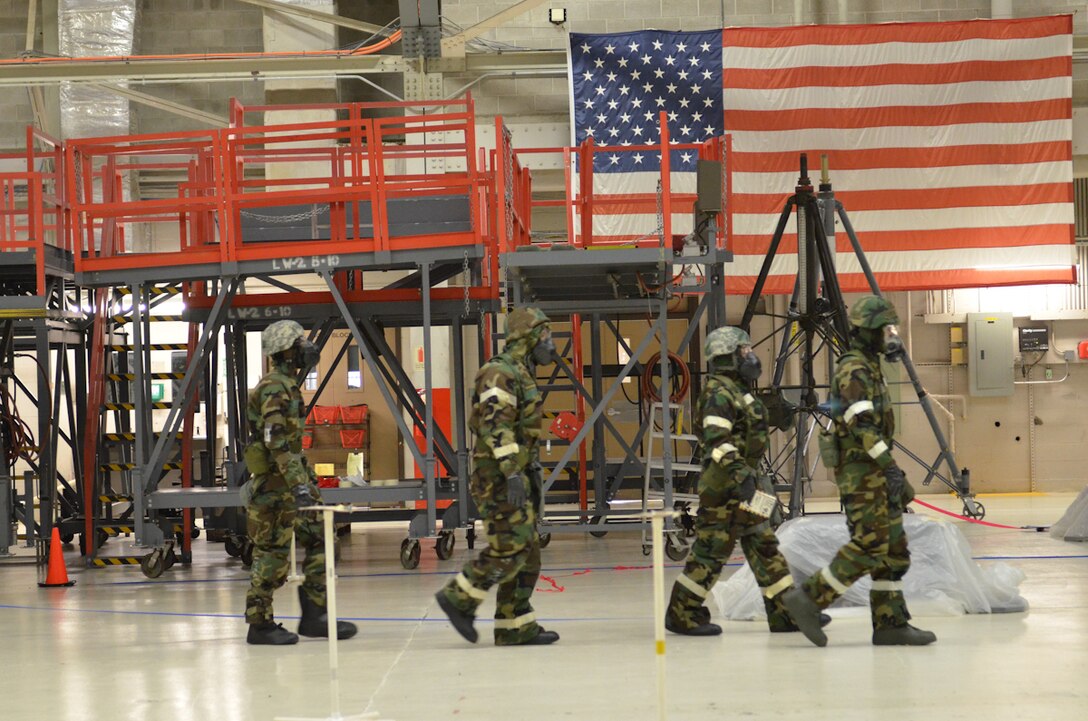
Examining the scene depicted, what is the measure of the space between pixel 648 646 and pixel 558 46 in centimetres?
1290

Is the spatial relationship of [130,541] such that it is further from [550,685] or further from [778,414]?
[550,685]

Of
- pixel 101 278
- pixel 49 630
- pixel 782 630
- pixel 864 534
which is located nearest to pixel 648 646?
pixel 782 630

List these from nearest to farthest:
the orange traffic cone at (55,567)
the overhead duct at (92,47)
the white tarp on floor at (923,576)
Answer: the white tarp on floor at (923,576) < the orange traffic cone at (55,567) < the overhead duct at (92,47)

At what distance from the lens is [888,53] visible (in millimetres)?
17406

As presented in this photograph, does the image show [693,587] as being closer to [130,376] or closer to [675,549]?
[675,549]

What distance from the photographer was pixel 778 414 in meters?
12.9

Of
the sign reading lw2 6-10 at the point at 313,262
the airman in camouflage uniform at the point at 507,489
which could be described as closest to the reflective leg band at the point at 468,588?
the airman in camouflage uniform at the point at 507,489

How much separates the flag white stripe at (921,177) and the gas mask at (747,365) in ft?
31.2

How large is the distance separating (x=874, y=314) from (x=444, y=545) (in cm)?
712

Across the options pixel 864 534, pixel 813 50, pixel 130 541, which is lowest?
pixel 130 541

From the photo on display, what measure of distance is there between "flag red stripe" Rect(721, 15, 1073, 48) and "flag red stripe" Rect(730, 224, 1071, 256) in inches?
105

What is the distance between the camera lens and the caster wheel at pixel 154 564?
41.6 ft

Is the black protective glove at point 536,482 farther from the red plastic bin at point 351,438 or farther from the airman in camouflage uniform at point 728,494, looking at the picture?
the red plastic bin at point 351,438

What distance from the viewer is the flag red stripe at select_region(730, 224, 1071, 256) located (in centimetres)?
1719
